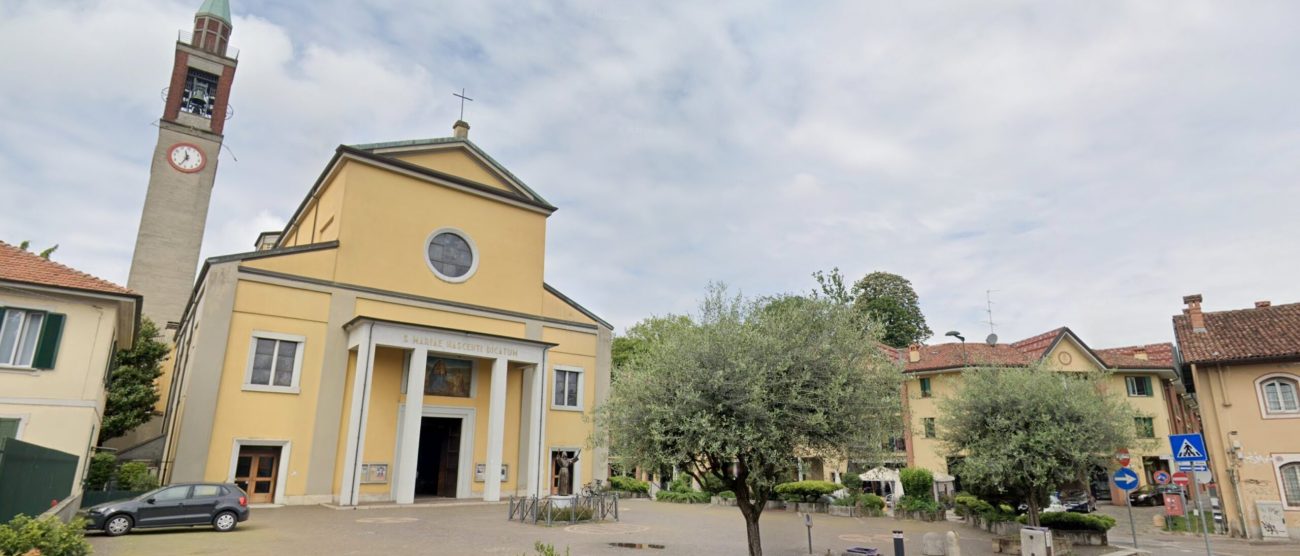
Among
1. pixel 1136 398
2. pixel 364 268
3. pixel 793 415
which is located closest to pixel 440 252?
pixel 364 268

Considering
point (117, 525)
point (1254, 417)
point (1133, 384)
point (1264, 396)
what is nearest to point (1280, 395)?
point (1264, 396)

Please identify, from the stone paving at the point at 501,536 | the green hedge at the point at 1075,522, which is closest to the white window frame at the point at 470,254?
the stone paving at the point at 501,536

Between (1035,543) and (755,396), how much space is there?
963 cm

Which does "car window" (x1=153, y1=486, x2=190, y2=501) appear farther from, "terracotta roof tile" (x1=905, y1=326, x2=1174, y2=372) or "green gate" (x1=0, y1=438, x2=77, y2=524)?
Answer: "terracotta roof tile" (x1=905, y1=326, x2=1174, y2=372)

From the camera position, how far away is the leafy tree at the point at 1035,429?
15.8 metres

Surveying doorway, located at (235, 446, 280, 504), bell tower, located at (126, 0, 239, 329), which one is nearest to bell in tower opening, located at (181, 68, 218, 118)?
bell tower, located at (126, 0, 239, 329)

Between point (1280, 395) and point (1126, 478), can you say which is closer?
point (1126, 478)

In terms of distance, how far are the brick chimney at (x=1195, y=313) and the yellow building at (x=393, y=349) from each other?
23473mm

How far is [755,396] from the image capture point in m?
10.1

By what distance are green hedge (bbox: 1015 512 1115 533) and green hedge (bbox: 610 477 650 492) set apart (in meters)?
17.1

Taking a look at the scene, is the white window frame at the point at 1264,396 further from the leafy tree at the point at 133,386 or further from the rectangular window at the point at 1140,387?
the leafy tree at the point at 133,386

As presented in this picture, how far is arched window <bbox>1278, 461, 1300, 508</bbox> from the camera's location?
69.0 ft

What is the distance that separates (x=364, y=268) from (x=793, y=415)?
62.3 ft

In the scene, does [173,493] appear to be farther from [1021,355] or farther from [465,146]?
[1021,355]
